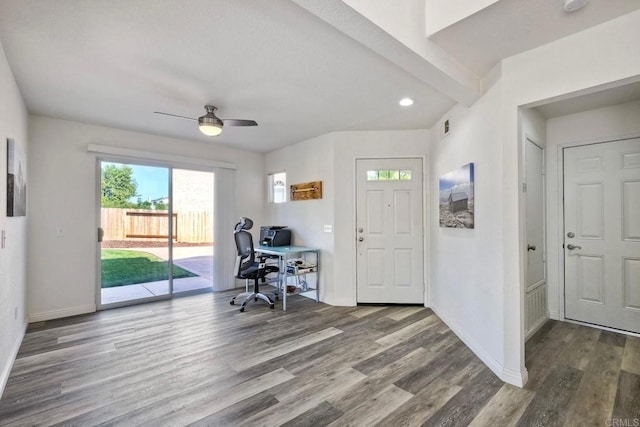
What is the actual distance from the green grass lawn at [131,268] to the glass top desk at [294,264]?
4.83ft

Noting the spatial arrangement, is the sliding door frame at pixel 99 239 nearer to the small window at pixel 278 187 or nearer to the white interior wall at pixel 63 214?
the white interior wall at pixel 63 214

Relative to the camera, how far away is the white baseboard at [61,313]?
11.3 feet

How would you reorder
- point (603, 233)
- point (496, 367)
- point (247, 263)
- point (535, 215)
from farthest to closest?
point (247, 263), point (535, 215), point (603, 233), point (496, 367)

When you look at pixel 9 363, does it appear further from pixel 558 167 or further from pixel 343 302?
pixel 558 167

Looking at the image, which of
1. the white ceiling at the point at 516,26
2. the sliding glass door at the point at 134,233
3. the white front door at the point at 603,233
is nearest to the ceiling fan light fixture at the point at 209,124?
the sliding glass door at the point at 134,233

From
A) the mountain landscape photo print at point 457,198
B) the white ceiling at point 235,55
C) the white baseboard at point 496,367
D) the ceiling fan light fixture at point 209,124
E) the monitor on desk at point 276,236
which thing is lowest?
the white baseboard at point 496,367

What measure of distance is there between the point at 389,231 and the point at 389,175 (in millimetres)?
775

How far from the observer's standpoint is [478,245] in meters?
2.66

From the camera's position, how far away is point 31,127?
346 cm

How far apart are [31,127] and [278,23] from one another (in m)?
3.54

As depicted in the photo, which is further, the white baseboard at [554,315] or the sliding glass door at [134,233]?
the sliding glass door at [134,233]

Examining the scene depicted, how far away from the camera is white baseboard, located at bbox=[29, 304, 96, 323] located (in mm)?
3438

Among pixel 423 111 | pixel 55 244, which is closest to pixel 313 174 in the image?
pixel 423 111

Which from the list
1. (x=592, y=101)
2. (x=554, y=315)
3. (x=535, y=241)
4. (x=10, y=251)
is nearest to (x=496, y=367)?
(x=535, y=241)
